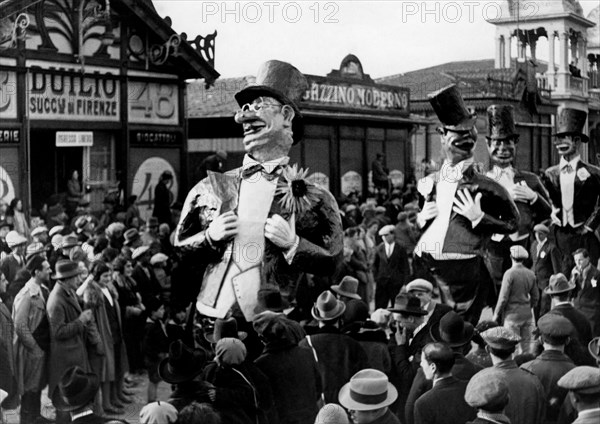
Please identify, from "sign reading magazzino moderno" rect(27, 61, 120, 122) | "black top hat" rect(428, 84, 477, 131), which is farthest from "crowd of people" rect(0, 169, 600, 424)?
"sign reading magazzino moderno" rect(27, 61, 120, 122)

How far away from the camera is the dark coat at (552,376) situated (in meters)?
5.70

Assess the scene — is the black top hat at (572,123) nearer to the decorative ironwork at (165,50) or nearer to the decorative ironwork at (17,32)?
the decorative ironwork at (17,32)

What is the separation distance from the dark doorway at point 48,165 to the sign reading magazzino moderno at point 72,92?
48.9 inches

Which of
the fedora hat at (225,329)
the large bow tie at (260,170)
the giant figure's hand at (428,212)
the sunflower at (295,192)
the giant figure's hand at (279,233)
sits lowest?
the fedora hat at (225,329)

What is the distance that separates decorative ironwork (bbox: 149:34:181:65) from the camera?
16.6 meters

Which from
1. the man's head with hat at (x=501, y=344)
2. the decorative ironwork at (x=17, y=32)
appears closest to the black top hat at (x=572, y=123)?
the man's head with hat at (x=501, y=344)

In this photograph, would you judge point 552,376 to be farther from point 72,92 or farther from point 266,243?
point 72,92

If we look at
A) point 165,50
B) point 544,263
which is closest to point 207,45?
point 165,50

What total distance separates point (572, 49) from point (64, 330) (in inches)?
842

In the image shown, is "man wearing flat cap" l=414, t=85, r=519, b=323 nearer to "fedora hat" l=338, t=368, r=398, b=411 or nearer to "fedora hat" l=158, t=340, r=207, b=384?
"fedora hat" l=338, t=368, r=398, b=411

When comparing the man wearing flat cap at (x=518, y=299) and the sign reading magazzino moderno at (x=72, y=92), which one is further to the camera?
the sign reading magazzino moderno at (x=72, y=92)

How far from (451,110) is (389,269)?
17.0 ft

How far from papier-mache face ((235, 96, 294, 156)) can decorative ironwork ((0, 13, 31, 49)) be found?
888cm

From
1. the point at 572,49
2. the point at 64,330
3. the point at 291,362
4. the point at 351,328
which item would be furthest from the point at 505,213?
the point at 572,49
